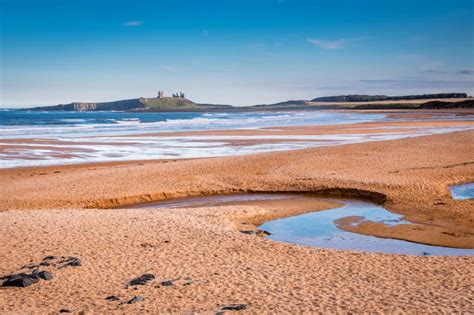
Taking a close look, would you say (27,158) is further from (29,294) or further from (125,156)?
(29,294)

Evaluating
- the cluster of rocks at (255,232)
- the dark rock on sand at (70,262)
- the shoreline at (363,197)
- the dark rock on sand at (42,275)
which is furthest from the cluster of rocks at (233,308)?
the shoreline at (363,197)

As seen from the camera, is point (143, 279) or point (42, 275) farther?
point (42, 275)

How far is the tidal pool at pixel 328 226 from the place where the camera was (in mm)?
13094

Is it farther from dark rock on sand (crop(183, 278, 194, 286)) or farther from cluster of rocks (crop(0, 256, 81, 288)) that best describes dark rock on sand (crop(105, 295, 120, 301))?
cluster of rocks (crop(0, 256, 81, 288))

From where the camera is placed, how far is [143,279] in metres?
9.91

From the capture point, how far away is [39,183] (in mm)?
21906

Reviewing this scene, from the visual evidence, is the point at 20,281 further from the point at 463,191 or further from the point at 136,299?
the point at 463,191

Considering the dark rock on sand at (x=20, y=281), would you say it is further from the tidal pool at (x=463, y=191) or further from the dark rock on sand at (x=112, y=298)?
the tidal pool at (x=463, y=191)

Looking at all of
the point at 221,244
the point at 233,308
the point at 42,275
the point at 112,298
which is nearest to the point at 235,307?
the point at 233,308

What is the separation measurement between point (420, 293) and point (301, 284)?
2122 mm

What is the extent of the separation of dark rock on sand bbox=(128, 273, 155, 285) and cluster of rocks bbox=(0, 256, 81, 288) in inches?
65.9

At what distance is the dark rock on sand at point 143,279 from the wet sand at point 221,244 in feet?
0.74

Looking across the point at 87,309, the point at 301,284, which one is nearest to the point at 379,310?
the point at 301,284

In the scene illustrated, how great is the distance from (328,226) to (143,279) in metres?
7.32
